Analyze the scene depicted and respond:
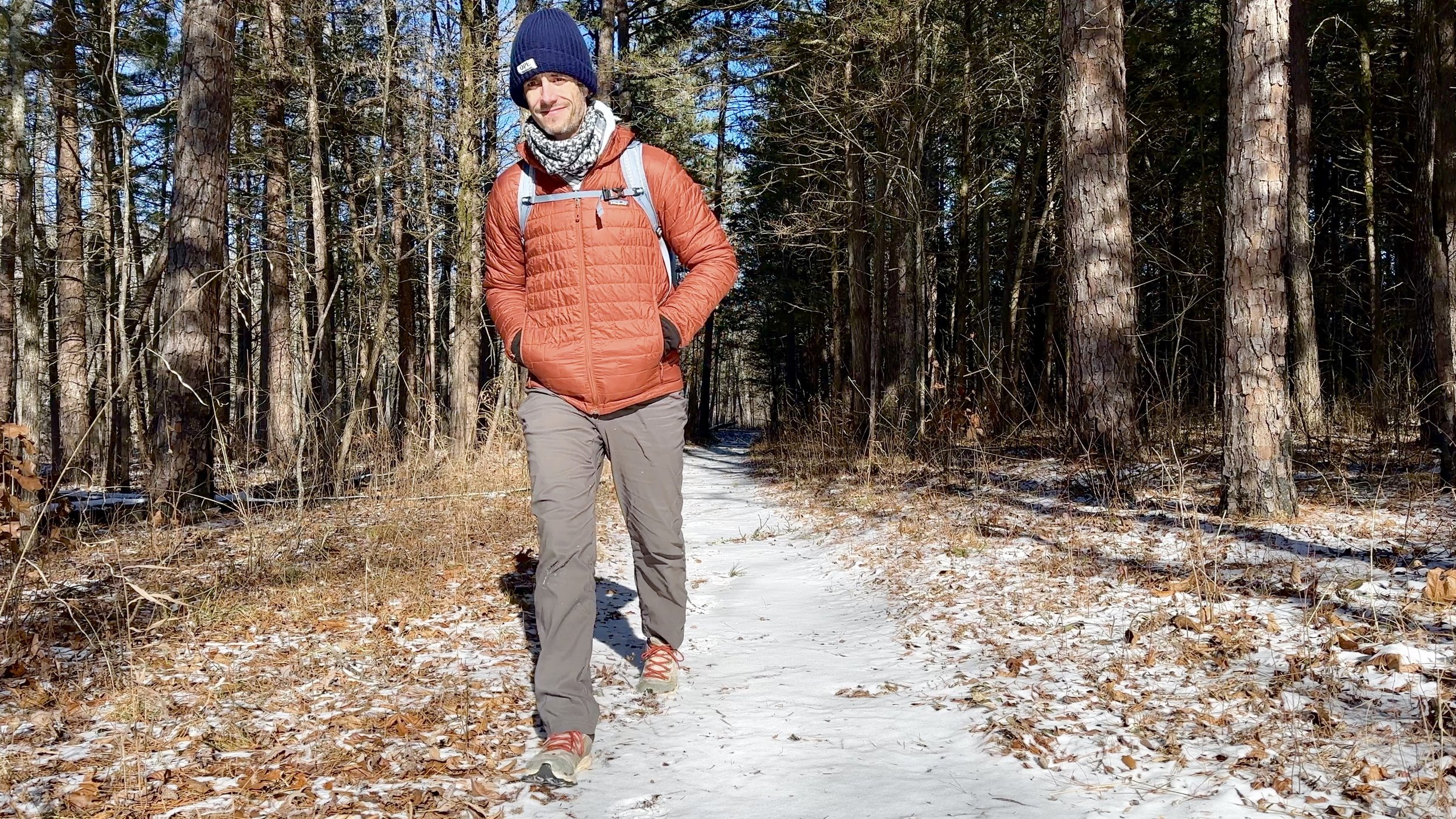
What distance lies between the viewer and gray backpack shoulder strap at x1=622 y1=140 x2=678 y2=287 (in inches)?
122

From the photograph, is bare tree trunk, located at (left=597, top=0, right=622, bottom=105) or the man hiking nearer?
the man hiking

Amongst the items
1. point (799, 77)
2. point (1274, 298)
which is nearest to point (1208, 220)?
point (799, 77)

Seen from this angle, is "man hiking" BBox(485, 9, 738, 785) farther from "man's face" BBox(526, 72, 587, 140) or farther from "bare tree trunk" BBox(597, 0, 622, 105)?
"bare tree trunk" BBox(597, 0, 622, 105)

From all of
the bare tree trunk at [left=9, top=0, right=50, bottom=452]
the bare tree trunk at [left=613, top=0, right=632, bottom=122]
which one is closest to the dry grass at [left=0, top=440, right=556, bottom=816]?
the bare tree trunk at [left=9, top=0, right=50, bottom=452]

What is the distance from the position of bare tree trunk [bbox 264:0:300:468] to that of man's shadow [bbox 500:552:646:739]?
838cm

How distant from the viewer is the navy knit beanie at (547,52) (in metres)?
2.97

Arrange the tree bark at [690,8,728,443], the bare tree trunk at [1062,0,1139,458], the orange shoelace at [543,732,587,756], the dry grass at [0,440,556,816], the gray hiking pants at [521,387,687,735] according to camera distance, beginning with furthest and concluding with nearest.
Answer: the tree bark at [690,8,728,443], the bare tree trunk at [1062,0,1139,458], the gray hiking pants at [521,387,687,735], the orange shoelace at [543,732,587,756], the dry grass at [0,440,556,816]

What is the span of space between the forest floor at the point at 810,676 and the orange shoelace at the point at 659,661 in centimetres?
10

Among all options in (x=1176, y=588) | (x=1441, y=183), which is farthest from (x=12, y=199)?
(x=1441, y=183)

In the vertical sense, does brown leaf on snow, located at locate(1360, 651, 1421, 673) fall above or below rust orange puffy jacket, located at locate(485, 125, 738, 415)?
below

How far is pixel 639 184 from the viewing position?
3.10 metres

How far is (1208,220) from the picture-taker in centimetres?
1733

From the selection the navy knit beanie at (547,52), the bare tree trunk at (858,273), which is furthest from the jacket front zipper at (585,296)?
the bare tree trunk at (858,273)

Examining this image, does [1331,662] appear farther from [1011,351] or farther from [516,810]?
[1011,351]
